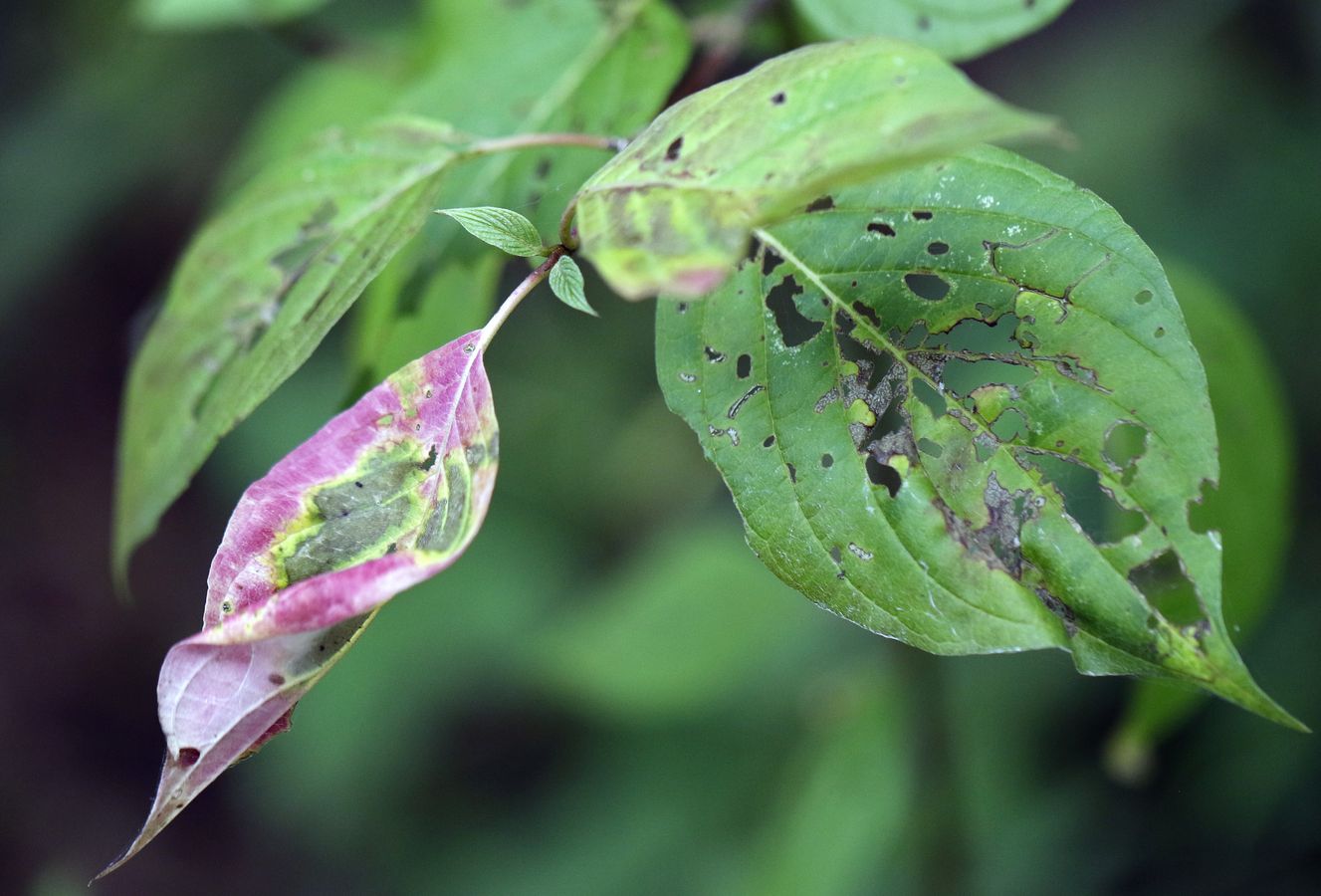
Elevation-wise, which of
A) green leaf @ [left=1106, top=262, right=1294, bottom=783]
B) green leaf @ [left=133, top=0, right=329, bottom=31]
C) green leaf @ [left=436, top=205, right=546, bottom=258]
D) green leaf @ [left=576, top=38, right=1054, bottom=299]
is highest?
green leaf @ [left=576, top=38, right=1054, bottom=299]

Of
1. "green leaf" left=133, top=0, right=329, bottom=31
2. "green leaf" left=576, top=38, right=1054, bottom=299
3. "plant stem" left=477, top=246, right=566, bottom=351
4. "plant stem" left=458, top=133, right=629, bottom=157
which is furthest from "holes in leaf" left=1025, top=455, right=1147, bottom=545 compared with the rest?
"green leaf" left=133, top=0, right=329, bottom=31

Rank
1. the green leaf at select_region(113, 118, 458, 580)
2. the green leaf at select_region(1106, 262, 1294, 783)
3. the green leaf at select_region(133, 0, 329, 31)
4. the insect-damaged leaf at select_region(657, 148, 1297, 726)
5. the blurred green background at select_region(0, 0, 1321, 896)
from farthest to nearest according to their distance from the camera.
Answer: the blurred green background at select_region(0, 0, 1321, 896), the green leaf at select_region(133, 0, 329, 31), the green leaf at select_region(1106, 262, 1294, 783), the green leaf at select_region(113, 118, 458, 580), the insect-damaged leaf at select_region(657, 148, 1297, 726)

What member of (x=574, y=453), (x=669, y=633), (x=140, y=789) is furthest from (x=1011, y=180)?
(x=140, y=789)

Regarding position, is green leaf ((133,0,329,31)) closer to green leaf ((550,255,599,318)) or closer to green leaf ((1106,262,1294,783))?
green leaf ((550,255,599,318))

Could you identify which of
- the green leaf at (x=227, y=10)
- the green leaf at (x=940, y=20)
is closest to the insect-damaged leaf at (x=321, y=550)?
the green leaf at (x=940, y=20)

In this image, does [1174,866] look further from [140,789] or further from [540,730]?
[140,789]

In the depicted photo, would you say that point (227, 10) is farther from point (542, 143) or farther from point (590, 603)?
point (590, 603)
